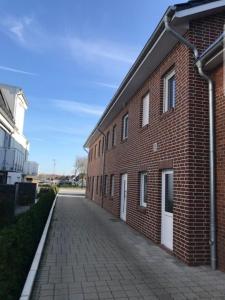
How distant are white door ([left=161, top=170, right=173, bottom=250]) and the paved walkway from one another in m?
0.34

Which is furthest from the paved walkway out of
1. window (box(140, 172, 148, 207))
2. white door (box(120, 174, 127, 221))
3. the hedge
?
white door (box(120, 174, 127, 221))

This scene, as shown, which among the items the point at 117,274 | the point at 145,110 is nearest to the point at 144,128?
the point at 145,110

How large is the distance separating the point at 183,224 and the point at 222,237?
824 millimetres

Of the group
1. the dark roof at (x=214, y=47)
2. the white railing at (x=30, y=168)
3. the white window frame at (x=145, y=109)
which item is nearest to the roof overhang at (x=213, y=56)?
the dark roof at (x=214, y=47)

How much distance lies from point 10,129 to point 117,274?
18.4 meters

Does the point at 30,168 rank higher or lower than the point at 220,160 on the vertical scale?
higher

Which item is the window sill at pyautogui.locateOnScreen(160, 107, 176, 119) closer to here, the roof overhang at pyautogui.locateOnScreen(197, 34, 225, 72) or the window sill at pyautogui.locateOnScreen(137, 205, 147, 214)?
the roof overhang at pyautogui.locateOnScreen(197, 34, 225, 72)

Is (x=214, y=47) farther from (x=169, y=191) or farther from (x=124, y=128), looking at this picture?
(x=124, y=128)

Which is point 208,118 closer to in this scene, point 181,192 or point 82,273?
point 181,192

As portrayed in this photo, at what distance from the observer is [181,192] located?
6234mm

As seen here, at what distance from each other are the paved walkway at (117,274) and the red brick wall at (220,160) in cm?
54

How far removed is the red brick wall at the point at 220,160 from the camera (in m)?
5.52

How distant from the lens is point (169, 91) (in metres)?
8.02

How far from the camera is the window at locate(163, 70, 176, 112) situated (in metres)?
7.83
